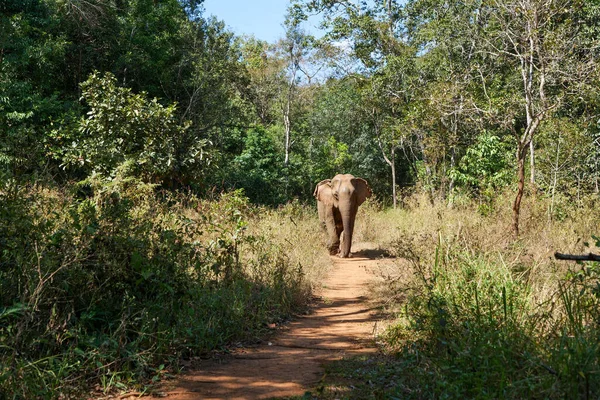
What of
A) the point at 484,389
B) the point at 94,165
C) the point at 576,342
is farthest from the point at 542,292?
the point at 94,165

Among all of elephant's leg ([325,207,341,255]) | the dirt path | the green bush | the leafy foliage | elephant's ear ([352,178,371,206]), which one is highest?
the leafy foliage

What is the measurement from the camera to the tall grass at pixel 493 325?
376 centimetres

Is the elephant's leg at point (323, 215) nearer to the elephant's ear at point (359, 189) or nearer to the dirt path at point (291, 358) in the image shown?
the elephant's ear at point (359, 189)

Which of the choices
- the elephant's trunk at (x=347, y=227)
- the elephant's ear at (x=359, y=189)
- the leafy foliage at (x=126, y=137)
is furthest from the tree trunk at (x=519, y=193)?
the leafy foliage at (x=126, y=137)

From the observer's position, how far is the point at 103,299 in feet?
18.7

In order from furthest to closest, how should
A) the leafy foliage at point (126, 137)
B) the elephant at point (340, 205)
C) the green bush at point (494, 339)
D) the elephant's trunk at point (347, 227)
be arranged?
the elephant at point (340, 205) → the elephant's trunk at point (347, 227) → the leafy foliage at point (126, 137) → the green bush at point (494, 339)

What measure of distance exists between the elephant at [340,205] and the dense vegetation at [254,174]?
72cm

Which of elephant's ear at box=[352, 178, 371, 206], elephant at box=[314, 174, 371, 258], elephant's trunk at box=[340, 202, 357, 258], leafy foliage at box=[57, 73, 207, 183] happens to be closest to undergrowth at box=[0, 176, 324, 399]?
leafy foliage at box=[57, 73, 207, 183]

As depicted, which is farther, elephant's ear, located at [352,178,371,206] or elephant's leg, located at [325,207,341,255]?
elephant's ear, located at [352,178,371,206]

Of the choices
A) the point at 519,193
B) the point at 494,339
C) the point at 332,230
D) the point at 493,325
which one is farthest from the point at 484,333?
the point at 332,230

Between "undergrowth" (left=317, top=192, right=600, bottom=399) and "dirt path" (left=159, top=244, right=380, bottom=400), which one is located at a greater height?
"undergrowth" (left=317, top=192, right=600, bottom=399)

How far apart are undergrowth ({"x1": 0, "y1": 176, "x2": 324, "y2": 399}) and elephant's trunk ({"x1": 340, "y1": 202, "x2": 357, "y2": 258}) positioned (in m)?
7.45

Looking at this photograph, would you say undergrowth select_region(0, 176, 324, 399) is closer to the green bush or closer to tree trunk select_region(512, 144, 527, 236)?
the green bush

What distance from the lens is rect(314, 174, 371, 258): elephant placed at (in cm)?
1575
